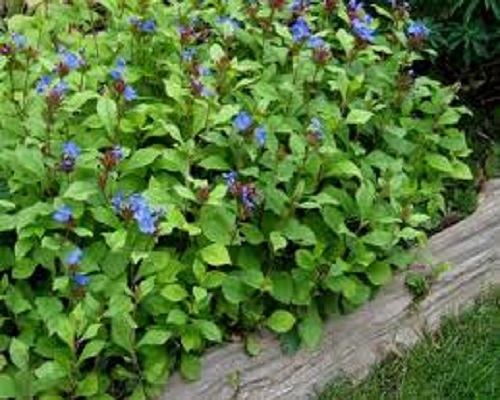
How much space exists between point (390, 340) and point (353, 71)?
97 cm

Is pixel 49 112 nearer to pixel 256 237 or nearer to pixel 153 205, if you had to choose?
pixel 153 205

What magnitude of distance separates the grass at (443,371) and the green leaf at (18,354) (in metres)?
0.97

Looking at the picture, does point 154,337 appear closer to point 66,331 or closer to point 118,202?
point 66,331

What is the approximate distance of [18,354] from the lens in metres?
3.08

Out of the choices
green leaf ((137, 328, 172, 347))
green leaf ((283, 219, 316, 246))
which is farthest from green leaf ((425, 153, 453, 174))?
green leaf ((137, 328, 172, 347))

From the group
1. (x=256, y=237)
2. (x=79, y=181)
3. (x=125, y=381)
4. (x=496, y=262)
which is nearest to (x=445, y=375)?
(x=496, y=262)

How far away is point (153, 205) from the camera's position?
129 inches

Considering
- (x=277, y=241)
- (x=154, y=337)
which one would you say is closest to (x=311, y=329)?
(x=277, y=241)

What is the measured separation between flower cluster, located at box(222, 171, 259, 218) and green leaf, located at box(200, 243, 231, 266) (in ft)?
0.46

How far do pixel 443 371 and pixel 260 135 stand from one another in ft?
3.31

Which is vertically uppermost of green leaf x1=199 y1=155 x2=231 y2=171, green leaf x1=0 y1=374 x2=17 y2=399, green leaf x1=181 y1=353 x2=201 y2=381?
green leaf x1=199 y1=155 x2=231 y2=171

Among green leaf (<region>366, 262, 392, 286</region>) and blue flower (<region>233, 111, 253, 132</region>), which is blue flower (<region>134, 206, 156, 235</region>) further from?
green leaf (<region>366, 262, 392, 286</region>)

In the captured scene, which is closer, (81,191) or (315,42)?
(81,191)

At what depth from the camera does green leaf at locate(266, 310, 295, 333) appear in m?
3.40
